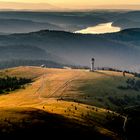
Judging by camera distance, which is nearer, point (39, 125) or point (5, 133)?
point (5, 133)

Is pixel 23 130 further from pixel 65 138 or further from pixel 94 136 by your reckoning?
pixel 94 136

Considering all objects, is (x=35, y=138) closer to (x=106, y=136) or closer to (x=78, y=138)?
(x=78, y=138)

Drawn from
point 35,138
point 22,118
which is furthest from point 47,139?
point 22,118

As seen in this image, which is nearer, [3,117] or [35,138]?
[35,138]

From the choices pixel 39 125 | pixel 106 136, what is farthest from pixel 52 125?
pixel 106 136

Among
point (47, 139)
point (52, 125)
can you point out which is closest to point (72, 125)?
point (52, 125)

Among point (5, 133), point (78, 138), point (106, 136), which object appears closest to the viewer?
point (5, 133)

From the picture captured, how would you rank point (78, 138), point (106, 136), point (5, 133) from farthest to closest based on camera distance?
point (106, 136) → point (78, 138) → point (5, 133)
